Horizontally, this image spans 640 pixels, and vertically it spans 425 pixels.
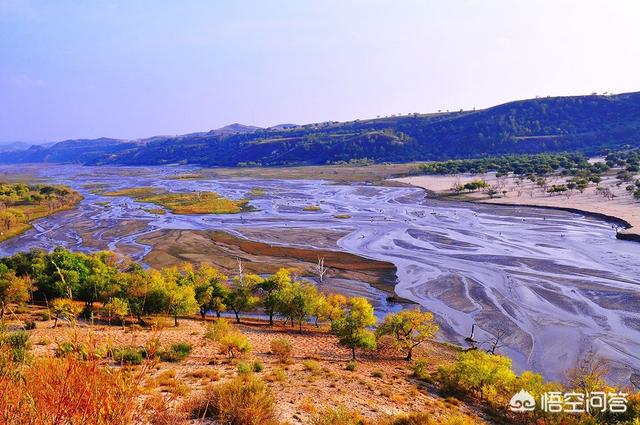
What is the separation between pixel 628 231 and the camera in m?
74.0

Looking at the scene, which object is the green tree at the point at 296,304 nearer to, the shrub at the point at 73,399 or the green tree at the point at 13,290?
the green tree at the point at 13,290

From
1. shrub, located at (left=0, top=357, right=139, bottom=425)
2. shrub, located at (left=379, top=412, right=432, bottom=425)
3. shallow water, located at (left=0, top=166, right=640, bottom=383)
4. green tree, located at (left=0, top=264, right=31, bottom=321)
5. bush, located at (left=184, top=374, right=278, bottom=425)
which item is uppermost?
shrub, located at (left=0, top=357, right=139, bottom=425)

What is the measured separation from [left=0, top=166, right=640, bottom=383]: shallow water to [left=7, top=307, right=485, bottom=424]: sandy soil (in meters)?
10.8

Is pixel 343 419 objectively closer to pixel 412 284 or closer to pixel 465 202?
pixel 412 284

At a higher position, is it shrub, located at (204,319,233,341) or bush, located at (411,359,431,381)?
shrub, located at (204,319,233,341)

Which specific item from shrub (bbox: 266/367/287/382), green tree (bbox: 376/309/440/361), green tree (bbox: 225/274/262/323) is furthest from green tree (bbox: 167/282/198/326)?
green tree (bbox: 376/309/440/361)

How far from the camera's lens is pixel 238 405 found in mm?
15836

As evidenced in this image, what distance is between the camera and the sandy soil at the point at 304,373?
2133cm

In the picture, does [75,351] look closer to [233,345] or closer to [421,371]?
[233,345]

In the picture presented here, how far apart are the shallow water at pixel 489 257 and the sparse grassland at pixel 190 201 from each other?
5.87 m

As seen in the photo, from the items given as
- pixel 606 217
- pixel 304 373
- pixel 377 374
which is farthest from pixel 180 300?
pixel 606 217

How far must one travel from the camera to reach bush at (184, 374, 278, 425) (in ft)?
50.8

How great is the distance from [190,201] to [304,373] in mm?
111514

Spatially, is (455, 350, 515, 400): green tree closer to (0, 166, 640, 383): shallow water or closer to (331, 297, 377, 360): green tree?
(331, 297, 377, 360): green tree
